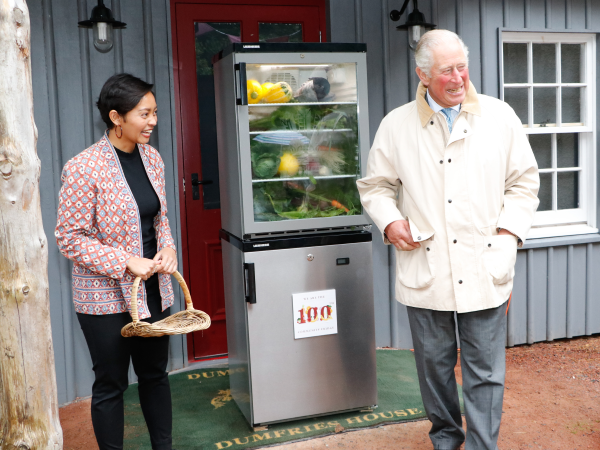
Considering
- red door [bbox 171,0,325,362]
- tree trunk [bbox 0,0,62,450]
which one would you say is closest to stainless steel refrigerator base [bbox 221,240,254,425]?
Answer: red door [bbox 171,0,325,362]

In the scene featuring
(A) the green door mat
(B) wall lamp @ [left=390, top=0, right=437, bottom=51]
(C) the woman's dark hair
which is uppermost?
(B) wall lamp @ [left=390, top=0, right=437, bottom=51]

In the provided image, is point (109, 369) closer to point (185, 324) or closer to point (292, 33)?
point (185, 324)

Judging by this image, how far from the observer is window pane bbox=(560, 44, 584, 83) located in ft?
16.2

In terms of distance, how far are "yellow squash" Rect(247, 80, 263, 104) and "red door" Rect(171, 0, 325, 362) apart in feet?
3.49

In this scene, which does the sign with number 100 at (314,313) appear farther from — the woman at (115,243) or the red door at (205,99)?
the red door at (205,99)

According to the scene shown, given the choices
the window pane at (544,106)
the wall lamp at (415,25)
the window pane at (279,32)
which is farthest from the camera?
the window pane at (544,106)

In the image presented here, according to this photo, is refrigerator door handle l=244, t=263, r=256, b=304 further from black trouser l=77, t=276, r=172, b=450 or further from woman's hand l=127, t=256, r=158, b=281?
woman's hand l=127, t=256, r=158, b=281

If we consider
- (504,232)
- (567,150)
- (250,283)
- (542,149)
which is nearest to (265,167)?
(250,283)

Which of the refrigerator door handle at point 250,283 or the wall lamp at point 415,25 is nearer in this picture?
the refrigerator door handle at point 250,283

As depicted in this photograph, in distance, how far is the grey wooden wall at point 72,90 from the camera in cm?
381

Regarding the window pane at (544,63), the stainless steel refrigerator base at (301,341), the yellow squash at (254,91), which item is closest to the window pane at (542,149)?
the window pane at (544,63)

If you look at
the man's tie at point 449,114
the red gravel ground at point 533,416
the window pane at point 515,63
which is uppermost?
the window pane at point 515,63

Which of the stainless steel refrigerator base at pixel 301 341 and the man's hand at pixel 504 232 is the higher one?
the man's hand at pixel 504 232

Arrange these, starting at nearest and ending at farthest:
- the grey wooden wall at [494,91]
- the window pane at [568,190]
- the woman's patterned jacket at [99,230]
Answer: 1. the woman's patterned jacket at [99,230]
2. the grey wooden wall at [494,91]
3. the window pane at [568,190]
